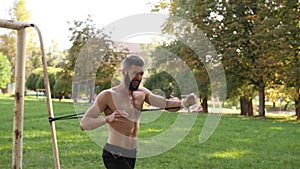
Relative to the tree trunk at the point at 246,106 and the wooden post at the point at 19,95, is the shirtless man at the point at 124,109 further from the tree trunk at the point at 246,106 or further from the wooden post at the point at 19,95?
the tree trunk at the point at 246,106

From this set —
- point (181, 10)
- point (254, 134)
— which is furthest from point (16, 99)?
point (181, 10)

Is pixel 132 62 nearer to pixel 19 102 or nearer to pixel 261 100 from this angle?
pixel 19 102

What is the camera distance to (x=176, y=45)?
15.6ft

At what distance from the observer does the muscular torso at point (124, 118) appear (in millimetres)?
2822

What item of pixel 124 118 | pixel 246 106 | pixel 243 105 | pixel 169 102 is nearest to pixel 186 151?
pixel 169 102

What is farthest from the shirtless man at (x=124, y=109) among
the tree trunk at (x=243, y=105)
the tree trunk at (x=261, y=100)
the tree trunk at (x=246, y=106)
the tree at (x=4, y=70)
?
the tree at (x=4, y=70)

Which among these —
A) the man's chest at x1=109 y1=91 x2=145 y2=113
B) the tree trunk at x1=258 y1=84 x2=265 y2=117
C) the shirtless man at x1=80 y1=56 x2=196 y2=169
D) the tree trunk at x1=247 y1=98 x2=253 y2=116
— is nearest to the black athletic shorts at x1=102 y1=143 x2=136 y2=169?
the shirtless man at x1=80 y1=56 x2=196 y2=169

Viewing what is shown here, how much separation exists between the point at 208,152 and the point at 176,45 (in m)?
2.85

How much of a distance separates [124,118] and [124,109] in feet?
0.21

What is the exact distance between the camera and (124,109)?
2846 mm

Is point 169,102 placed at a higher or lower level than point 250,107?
higher

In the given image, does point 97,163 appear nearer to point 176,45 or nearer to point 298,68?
point 176,45

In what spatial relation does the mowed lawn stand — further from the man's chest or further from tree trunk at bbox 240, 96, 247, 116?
tree trunk at bbox 240, 96, 247, 116

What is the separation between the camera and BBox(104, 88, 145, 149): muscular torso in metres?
2.82
